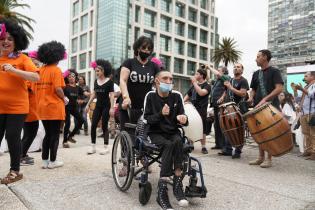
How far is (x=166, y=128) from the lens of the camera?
347 cm

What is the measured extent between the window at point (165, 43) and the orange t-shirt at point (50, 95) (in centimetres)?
4919

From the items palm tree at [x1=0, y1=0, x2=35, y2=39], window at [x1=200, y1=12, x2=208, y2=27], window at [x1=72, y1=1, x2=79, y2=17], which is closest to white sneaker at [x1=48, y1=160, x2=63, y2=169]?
palm tree at [x1=0, y1=0, x2=35, y2=39]

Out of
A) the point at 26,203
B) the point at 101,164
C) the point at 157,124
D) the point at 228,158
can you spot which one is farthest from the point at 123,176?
the point at 228,158

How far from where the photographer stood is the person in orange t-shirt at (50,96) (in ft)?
15.2

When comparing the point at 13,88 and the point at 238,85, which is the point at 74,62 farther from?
the point at 13,88

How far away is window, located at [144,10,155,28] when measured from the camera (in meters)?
51.4

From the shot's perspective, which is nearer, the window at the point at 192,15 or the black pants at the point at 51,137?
the black pants at the point at 51,137

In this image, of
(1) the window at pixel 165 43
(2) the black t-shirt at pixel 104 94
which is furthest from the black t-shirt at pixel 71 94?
(1) the window at pixel 165 43

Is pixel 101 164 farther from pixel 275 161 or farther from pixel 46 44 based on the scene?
pixel 275 161

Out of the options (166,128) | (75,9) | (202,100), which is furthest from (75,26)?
(166,128)

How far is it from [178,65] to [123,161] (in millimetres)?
53281

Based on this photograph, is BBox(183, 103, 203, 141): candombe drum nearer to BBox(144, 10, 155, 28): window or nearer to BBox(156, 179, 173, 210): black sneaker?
BBox(156, 179, 173, 210): black sneaker

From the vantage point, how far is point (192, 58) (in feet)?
194

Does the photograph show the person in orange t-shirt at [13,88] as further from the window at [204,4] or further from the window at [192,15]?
the window at [204,4]
